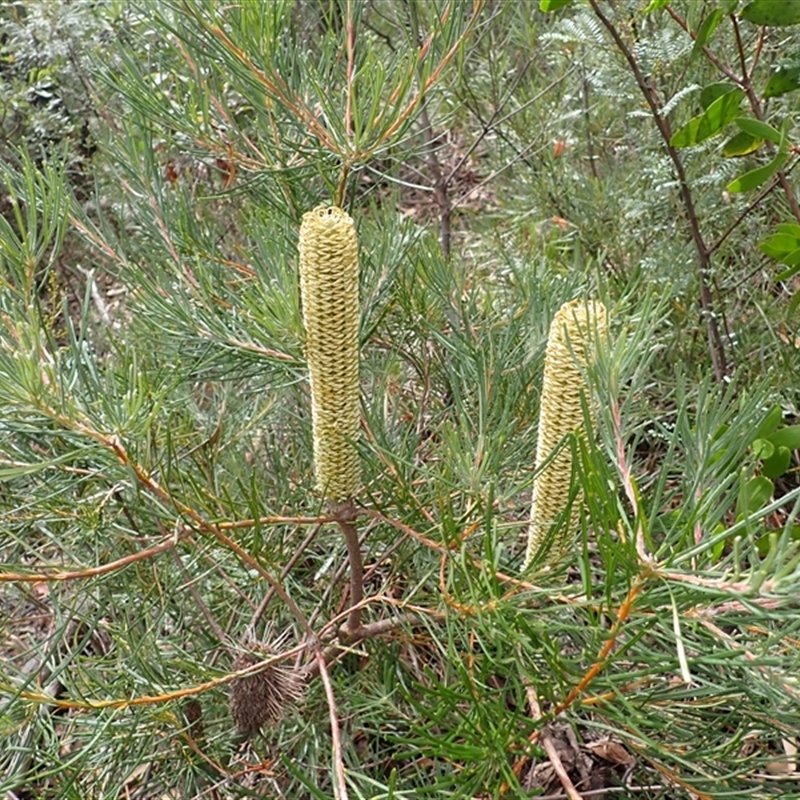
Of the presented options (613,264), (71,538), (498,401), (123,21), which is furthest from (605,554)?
(123,21)

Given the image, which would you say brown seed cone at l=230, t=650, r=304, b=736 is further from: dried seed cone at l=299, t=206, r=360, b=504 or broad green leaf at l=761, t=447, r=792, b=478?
broad green leaf at l=761, t=447, r=792, b=478

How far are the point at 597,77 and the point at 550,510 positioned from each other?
2.73 feet

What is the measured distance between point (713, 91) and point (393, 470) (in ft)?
1.55

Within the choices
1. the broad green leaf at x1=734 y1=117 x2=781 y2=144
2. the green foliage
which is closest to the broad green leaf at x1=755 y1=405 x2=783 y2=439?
the green foliage

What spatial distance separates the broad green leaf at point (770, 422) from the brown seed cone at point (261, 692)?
0.47 meters

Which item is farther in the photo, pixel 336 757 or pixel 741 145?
pixel 741 145

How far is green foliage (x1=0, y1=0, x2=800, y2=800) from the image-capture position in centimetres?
54

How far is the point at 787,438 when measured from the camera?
0.62 metres

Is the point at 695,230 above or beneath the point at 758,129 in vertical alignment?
beneath

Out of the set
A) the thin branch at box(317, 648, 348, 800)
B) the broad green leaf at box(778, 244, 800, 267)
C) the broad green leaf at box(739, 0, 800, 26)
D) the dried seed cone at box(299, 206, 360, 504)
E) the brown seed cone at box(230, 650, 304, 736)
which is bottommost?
the brown seed cone at box(230, 650, 304, 736)

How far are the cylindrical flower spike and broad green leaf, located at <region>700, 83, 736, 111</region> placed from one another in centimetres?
28

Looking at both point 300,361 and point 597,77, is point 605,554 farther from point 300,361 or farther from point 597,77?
point 597,77

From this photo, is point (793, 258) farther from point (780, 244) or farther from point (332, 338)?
point (332, 338)

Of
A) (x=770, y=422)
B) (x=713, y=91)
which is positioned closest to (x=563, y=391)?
(x=770, y=422)
